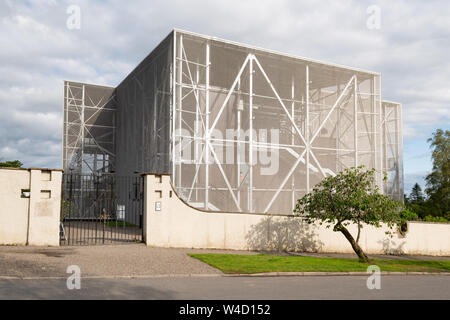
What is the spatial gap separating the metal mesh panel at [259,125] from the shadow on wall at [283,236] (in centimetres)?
450

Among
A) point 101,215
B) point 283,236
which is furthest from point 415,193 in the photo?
point 101,215

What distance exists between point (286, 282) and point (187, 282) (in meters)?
2.24

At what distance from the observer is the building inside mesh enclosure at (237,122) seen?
19.6 metres

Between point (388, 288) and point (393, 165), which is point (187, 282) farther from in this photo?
point (393, 165)

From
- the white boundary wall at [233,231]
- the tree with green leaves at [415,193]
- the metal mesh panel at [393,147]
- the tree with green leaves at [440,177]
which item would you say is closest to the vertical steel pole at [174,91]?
the white boundary wall at [233,231]

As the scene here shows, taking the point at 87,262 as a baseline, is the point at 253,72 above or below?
above

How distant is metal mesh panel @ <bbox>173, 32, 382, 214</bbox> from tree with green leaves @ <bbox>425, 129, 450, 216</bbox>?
13.2 m

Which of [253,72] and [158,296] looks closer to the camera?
[158,296]

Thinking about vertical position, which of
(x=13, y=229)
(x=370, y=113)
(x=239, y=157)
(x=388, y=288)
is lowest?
(x=388, y=288)

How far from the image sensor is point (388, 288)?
888 cm

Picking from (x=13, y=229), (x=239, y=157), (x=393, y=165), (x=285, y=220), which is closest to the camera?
(x=13, y=229)

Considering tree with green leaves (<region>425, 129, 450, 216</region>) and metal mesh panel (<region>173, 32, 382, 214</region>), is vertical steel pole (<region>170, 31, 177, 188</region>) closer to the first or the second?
metal mesh panel (<region>173, 32, 382, 214</region>)

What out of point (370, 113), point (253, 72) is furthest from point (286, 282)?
point (370, 113)

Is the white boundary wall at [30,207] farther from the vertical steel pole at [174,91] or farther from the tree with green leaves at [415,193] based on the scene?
the tree with green leaves at [415,193]
